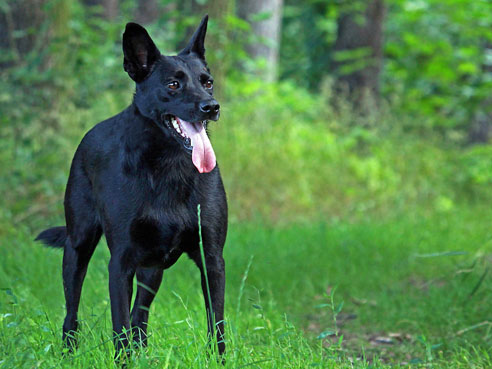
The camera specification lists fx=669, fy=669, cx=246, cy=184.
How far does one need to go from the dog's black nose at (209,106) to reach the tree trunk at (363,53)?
8550 millimetres

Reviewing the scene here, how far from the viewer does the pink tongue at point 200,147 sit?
10.0 feet

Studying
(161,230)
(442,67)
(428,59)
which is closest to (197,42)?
(161,230)

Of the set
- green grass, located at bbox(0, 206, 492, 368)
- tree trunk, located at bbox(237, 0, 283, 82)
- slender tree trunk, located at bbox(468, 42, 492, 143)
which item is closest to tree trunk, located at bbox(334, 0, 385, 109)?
tree trunk, located at bbox(237, 0, 283, 82)

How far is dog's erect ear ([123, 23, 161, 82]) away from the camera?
10.7 ft

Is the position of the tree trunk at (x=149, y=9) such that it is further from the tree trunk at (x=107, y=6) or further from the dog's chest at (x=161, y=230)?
the dog's chest at (x=161, y=230)

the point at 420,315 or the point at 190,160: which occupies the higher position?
the point at 190,160

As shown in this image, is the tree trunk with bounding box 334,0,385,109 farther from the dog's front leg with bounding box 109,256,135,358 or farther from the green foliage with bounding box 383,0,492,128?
the dog's front leg with bounding box 109,256,135,358

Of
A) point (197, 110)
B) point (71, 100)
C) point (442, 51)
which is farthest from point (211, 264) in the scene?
point (442, 51)

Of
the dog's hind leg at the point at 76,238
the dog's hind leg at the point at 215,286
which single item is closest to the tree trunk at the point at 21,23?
the dog's hind leg at the point at 76,238

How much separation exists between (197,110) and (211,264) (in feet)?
2.46

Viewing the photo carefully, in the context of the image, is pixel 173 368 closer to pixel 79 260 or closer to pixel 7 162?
pixel 79 260

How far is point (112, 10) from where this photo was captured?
14227mm

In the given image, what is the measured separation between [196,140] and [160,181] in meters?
0.29

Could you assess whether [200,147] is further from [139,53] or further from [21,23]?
[21,23]
